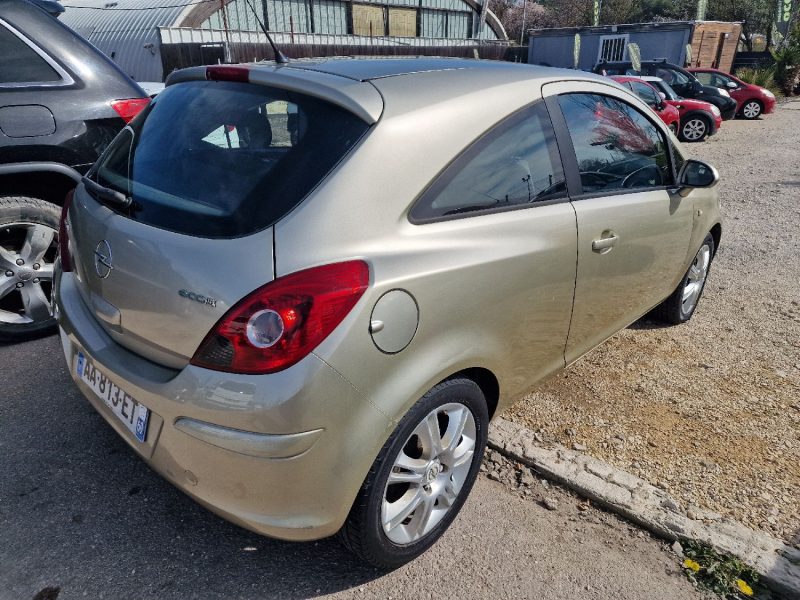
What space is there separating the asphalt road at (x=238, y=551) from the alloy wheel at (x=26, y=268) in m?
1.26

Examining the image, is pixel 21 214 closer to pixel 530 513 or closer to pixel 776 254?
pixel 530 513

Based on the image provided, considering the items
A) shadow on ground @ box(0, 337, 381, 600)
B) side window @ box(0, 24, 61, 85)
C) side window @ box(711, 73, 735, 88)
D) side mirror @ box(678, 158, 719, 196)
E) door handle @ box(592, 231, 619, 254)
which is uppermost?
side window @ box(0, 24, 61, 85)

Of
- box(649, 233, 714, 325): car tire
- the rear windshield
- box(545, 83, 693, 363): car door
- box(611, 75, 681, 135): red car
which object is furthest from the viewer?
box(611, 75, 681, 135): red car

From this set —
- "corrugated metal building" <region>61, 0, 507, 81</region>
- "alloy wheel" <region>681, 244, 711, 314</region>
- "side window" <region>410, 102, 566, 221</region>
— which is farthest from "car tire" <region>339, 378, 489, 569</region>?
"corrugated metal building" <region>61, 0, 507, 81</region>

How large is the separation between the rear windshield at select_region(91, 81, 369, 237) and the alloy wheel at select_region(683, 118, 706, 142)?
15499 mm

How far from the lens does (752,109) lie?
1964 centimetres

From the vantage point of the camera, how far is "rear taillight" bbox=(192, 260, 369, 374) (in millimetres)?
1799

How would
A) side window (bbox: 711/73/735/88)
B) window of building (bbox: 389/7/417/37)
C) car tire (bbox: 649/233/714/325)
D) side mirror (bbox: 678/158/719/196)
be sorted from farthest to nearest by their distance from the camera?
1. window of building (bbox: 389/7/417/37)
2. side window (bbox: 711/73/735/88)
3. car tire (bbox: 649/233/714/325)
4. side mirror (bbox: 678/158/719/196)

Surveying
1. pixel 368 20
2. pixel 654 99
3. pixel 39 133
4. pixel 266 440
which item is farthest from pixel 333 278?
pixel 368 20

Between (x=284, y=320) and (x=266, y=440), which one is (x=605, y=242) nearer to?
(x=284, y=320)

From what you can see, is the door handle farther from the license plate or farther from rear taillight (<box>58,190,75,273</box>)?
rear taillight (<box>58,190,75,273</box>)

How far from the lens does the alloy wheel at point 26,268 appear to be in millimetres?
3752

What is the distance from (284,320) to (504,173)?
44.1 inches

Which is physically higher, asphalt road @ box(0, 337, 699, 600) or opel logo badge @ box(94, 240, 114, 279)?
opel logo badge @ box(94, 240, 114, 279)
